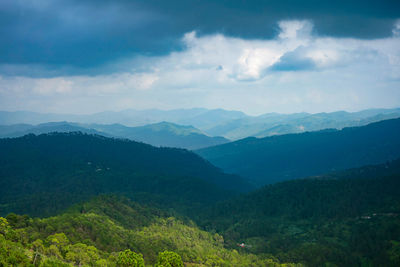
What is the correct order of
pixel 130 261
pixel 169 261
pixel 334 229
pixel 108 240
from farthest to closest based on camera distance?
1. pixel 334 229
2. pixel 108 240
3. pixel 169 261
4. pixel 130 261

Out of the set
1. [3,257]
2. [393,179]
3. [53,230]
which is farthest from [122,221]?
[393,179]

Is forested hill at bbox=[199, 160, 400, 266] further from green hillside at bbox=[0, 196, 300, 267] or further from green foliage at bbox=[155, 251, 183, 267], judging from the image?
green foliage at bbox=[155, 251, 183, 267]

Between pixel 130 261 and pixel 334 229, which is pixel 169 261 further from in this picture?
pixel 334 229

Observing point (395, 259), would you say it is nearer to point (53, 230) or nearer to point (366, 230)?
point (366, 230)

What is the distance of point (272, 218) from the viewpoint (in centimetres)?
19412

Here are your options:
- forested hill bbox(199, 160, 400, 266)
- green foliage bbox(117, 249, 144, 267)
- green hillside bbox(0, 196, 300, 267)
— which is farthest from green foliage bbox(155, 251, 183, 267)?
forested hill bbox(199, 160, 400, 266)

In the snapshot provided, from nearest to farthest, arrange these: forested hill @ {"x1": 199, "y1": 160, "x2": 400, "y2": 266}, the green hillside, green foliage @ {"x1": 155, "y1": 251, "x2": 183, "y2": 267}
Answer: green foliage @ {"x1": 155, "y1": 251, "x2": 183, "y2": 267} < the green hillside < forested hill @ {"x1": 199, "y1": 160, "x2": 400, "y2": 266}

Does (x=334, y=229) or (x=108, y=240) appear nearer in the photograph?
(x=108, y=240)

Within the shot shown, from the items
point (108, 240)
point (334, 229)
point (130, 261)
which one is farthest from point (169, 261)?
point (334, 229)

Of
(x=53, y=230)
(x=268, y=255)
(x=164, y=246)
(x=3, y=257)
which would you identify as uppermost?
(x=3, y=257)

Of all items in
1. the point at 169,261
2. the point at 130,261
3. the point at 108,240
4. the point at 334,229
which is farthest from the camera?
the point at 334,229

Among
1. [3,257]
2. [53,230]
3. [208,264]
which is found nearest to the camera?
[3,257]

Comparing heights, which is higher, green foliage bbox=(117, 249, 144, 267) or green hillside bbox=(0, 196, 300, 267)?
green foliage bbox=(117, 249, 144, 267)

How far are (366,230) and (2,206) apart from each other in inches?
8064
